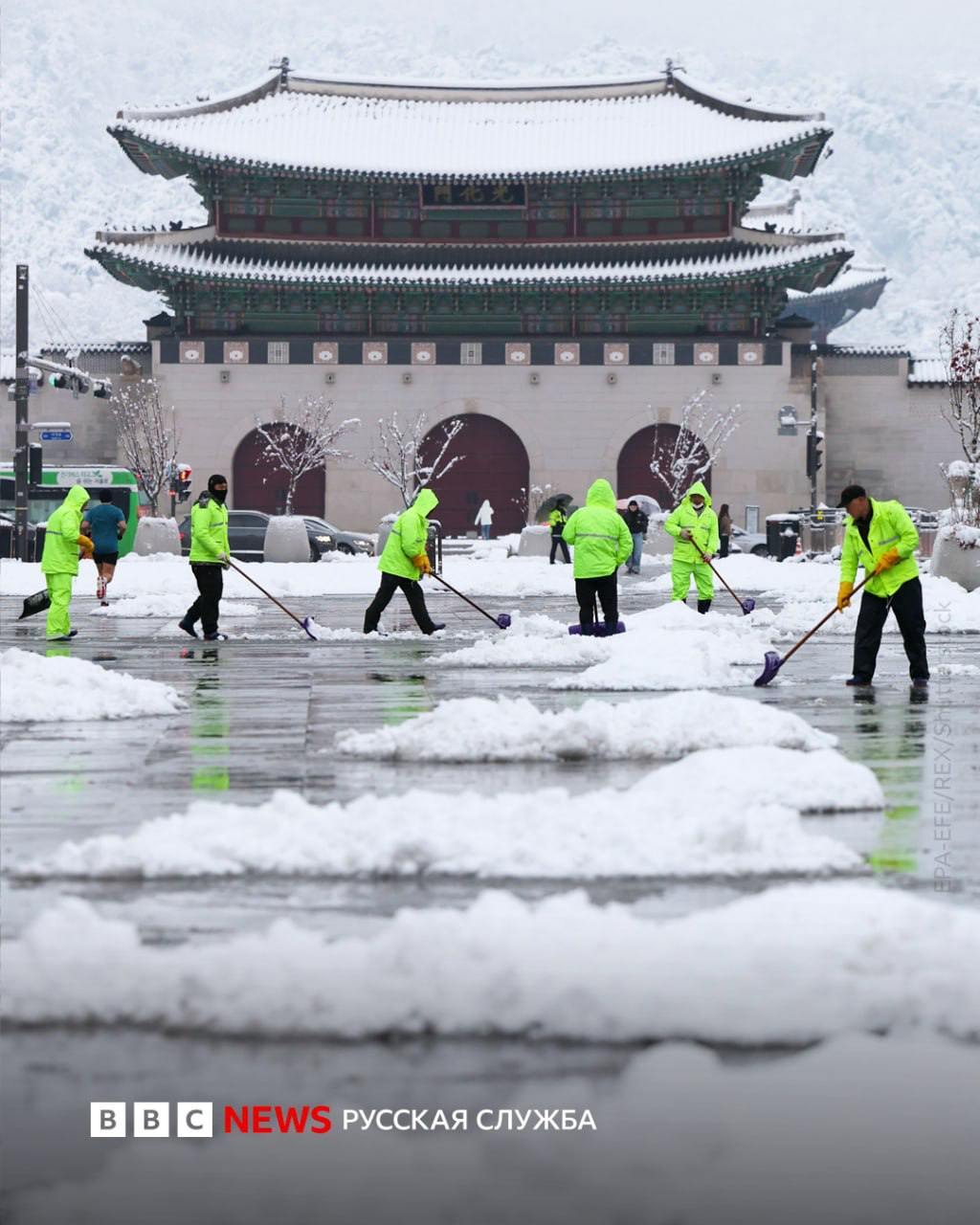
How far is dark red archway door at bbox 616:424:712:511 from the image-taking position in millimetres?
56594

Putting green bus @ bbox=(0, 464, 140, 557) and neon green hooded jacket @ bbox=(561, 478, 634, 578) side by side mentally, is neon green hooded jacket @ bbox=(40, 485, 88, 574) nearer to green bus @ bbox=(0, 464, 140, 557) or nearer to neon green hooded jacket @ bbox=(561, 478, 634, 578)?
neon green hooded jacket @ bbox=(561, 478, 634, 578)

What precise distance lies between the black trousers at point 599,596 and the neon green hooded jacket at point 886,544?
4759mm

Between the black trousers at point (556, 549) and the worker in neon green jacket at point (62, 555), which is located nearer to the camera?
the worker in neon green jacket at point (62, 555)

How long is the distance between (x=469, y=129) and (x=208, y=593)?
139ft

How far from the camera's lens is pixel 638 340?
56.1 meters

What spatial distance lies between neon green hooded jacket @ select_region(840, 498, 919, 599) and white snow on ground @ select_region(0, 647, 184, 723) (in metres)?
4.71

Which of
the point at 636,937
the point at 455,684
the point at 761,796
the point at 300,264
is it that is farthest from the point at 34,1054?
the point at 300,264

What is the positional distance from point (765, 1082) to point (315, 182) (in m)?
53.4

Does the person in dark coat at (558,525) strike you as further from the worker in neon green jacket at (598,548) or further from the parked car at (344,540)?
the worker in neon green jacket at (598,548)

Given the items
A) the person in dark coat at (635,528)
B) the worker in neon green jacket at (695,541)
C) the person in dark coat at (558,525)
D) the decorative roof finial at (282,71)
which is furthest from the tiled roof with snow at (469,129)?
the worker in neon green jacket at (695,541)

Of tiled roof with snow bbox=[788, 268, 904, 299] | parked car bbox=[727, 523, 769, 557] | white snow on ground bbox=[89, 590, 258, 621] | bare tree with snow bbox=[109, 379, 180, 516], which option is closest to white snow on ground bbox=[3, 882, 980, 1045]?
white snow on ground bbox=[89, 590, 258, 621]

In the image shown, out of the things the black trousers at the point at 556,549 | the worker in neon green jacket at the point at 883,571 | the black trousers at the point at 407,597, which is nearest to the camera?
the worker in neon green jacket at the point at 883,571

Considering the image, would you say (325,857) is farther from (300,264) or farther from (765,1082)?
(300,264)

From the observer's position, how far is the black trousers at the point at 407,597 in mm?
18109
